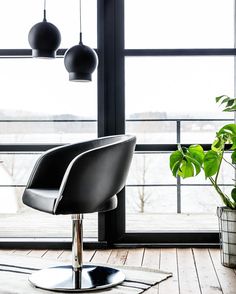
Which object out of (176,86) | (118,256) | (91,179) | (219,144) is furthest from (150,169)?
(91,179)

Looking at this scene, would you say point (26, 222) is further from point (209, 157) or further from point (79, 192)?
point (79, 192)

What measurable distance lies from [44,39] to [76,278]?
1.48 m

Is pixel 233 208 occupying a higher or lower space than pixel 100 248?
higher

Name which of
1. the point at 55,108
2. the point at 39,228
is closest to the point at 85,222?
the point at 39,228

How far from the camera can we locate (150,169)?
5301 millimetres

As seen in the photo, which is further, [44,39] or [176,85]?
[176,85]

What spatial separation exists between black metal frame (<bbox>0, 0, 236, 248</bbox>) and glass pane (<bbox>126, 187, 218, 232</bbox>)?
0.67 meters

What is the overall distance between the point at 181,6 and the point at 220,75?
0.65 meters

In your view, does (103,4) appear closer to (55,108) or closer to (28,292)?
(55,108)

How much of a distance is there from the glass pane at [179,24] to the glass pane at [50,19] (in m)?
0.31

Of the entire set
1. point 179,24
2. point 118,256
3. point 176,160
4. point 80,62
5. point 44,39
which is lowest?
point 118,256

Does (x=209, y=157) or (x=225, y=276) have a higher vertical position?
(x=209, y=157)

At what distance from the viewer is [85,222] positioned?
5.26 m

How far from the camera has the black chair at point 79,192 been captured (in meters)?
3.09
